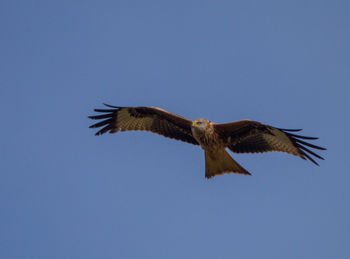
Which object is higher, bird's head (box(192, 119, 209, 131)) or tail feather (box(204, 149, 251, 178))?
bird's head (box(192, 119, 209, 131))

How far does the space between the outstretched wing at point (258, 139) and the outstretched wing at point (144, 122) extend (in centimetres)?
78

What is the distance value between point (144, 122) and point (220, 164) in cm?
184

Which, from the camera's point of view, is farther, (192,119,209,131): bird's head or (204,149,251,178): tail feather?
(204,149,251,178): tail feather

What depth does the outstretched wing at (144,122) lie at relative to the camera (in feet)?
32.1

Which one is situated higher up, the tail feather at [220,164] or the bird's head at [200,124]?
the bird's head at [200,124]

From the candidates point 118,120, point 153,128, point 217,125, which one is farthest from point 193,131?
point 118,120

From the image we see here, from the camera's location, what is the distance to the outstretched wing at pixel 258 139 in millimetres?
9133

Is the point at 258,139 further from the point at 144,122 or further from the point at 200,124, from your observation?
the point at 144,122

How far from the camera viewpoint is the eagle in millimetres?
9148

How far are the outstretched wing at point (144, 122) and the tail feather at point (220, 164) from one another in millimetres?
619

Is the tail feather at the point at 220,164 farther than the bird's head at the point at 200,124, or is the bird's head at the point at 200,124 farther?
the tail feather at the point at 220,164

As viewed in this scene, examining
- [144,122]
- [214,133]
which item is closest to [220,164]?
[214,133]

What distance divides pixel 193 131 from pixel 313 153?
2237 mm

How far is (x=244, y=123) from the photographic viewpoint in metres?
9.14
